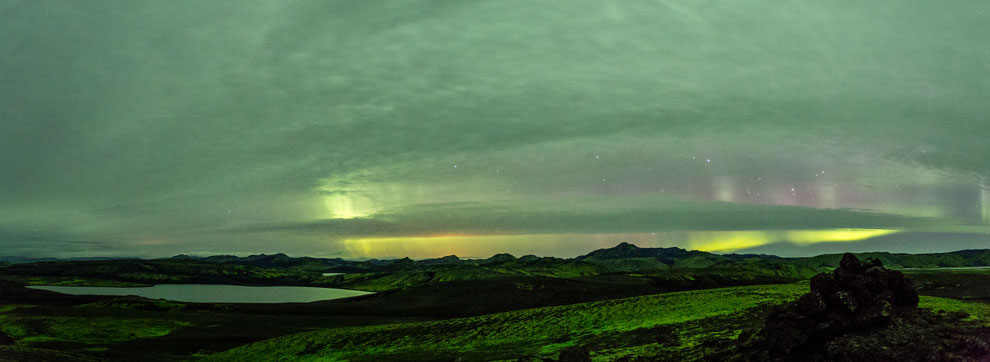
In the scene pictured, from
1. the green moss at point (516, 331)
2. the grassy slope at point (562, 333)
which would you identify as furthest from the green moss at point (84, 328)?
the green moss at point (516, 331)

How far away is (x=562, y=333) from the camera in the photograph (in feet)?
197

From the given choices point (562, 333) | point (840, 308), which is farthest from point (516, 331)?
point (840, 308)

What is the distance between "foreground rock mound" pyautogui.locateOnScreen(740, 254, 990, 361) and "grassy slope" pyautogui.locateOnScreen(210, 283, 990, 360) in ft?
22.7

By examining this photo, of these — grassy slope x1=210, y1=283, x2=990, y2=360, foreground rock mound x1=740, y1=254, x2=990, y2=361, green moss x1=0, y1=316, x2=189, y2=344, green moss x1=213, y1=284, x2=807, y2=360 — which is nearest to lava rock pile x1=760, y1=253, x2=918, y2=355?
foreground rock mound x1=740, y1=254, x2=990, y2=361

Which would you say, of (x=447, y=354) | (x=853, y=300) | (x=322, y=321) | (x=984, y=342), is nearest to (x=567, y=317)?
(x=447, y=354)

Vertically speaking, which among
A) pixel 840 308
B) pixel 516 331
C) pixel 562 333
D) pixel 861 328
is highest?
pixel 840 308

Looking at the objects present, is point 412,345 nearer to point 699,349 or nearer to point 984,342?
point 699,349

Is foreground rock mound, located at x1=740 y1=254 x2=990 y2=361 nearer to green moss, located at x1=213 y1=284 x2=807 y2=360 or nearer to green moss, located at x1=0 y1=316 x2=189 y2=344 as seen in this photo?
green moss, located at x1=213 y1=284 x2=807 y2=360

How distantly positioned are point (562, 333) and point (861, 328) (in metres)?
34.3

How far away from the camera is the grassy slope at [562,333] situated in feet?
153

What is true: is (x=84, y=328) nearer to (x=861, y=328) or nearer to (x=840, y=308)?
(x=840, y=308)

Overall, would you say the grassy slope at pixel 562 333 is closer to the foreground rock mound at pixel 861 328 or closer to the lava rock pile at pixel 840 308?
the lava rock pile at pixel 840 308

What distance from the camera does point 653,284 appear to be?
A: 7170 inches

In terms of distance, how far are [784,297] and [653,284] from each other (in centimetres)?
11602
